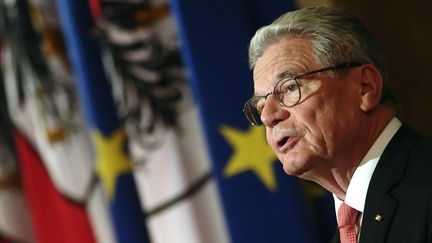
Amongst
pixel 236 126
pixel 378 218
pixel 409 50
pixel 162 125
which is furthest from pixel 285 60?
pixel 162 125

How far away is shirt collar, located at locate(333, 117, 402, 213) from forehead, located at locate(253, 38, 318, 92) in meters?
0.21

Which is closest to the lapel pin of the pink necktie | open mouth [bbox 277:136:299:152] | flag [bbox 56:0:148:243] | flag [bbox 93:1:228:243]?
the pink necktie

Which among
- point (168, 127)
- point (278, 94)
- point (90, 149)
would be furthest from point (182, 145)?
point (278, 94)

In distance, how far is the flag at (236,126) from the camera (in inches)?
110

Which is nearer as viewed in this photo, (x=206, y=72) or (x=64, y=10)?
(x=206, y=72)

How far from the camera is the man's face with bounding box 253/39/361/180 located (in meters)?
1.60

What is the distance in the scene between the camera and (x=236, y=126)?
2883 millimetres

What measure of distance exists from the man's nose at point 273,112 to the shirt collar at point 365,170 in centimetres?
19

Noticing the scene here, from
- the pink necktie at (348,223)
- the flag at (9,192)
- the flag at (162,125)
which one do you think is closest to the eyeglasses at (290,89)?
the pink necktie at (348,223)

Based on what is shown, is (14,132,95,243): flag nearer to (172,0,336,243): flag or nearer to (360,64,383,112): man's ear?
(172,0,336,243): flag

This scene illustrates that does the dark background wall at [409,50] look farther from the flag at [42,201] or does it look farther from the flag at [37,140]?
the flag at [42,201]

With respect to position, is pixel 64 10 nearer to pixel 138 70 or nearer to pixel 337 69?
pixel 138 70

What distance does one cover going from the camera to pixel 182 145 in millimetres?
3275

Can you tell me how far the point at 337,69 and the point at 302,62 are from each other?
0.08 metres
